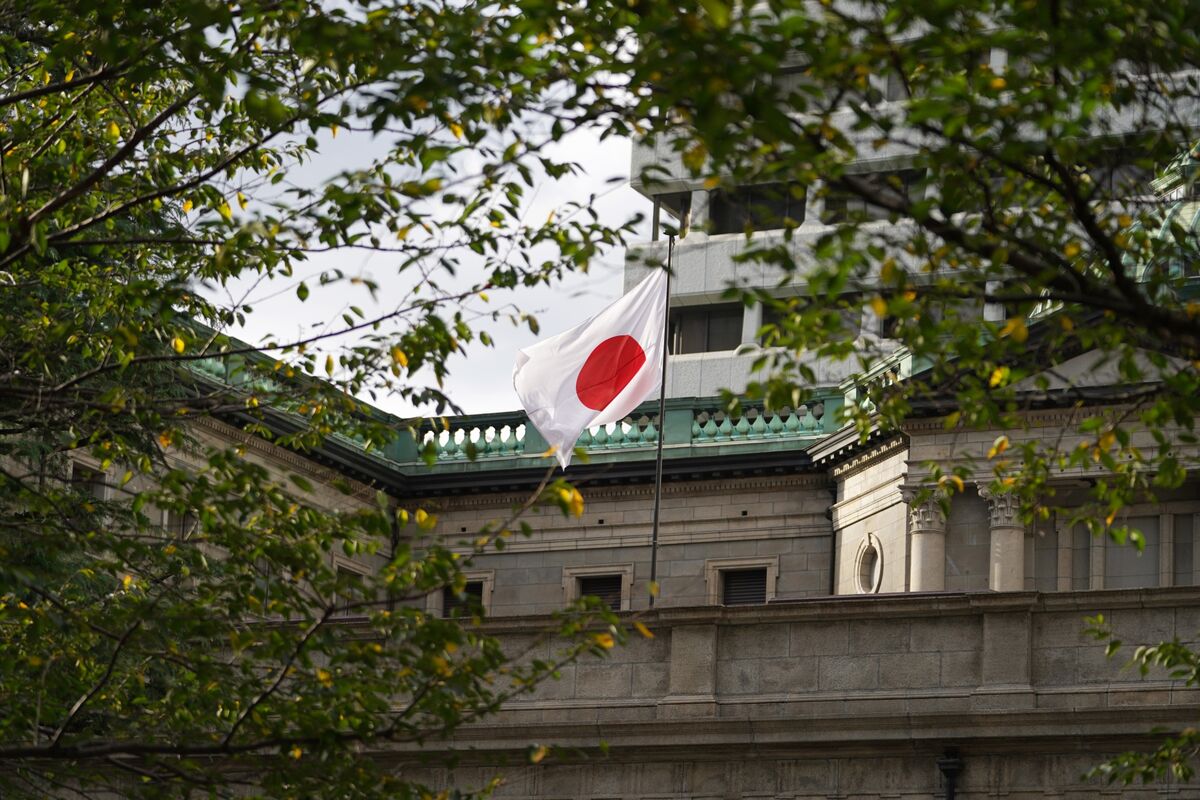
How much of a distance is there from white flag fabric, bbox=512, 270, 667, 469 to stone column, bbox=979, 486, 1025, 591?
21.7 feet

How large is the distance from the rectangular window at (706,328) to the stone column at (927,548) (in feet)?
83.8

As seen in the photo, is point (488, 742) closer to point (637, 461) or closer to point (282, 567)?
point (282, 567)

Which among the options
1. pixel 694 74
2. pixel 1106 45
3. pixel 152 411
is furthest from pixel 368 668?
pixel 1106 45

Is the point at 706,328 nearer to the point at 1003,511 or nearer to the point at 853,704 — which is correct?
the point at 1003,511

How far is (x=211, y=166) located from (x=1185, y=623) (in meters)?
12.2

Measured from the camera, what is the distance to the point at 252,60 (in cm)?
1878

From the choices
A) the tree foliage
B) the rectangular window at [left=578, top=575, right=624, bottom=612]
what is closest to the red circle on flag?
the rectangular window at [left=578, top=575, right=624, bottom=612]

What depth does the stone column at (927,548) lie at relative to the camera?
39719mm

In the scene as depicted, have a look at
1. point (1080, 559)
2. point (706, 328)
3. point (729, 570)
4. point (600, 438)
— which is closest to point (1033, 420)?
point (1080, 559)

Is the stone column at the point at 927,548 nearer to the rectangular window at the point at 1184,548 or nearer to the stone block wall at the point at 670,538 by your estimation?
the stone block wall at the point at 670,538

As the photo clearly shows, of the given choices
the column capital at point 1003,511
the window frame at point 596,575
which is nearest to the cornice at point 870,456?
the column capital at point 1003,511

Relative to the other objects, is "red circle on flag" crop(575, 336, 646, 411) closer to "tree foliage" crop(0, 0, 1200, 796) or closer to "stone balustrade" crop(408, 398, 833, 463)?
"stone balustrade" crop(408, 398, 833, 463)

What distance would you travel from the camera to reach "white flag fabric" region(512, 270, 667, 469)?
1430 inches

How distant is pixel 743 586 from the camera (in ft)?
147
